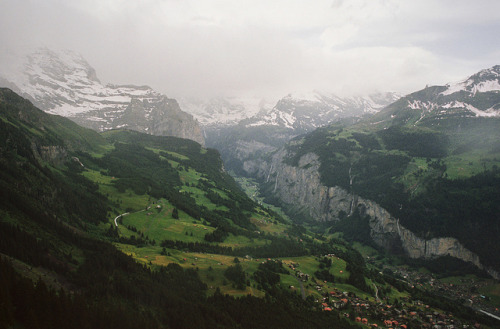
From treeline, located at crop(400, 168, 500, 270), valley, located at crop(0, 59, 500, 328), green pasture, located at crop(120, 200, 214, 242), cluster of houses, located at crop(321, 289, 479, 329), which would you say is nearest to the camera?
valley, located at crop(0, 59, 500, 328)

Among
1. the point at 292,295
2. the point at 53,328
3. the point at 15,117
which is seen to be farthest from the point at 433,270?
the point at 15,117

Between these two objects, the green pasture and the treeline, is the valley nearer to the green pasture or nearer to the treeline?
the treeline

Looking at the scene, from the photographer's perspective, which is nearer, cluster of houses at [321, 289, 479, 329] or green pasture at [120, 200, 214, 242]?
cluster of houses at [321, 289, 479, 329]

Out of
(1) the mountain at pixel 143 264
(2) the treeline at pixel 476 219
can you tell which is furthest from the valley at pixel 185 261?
Result: (2) the treeline at pixel 476 219

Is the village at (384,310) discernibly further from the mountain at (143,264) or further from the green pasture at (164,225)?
the green pasture at (164,225)

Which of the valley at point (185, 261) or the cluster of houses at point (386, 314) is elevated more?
the valley at point (185, 261)

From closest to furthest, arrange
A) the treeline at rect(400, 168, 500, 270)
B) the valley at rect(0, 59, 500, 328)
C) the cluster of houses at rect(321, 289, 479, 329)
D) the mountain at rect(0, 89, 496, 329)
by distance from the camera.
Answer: the mountain at rect(0, 89, 496, 329) < the valley at rect(0, 59, 500, 328) < the cluster of houses at rect(321, 289, 479, 329) < the treeline at rect(400, 168, 500, 270)

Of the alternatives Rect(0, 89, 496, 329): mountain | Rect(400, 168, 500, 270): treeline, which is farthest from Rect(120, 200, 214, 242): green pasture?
Rect(400, 168, 500, 270): treeline

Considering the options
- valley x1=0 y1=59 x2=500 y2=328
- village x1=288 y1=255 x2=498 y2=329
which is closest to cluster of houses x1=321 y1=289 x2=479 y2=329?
village x1=288 y1=255 x2=498 y2=329

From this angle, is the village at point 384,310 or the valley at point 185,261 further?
the village at point 384,310

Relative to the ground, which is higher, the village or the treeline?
the treeline

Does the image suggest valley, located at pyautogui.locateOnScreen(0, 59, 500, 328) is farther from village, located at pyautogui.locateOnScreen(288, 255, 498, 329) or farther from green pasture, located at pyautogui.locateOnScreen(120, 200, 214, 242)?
green pasture, located at pyautogui.locateOnScreen(120, 200, 214, 242)

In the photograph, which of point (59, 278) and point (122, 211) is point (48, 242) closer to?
point (59, 278)
